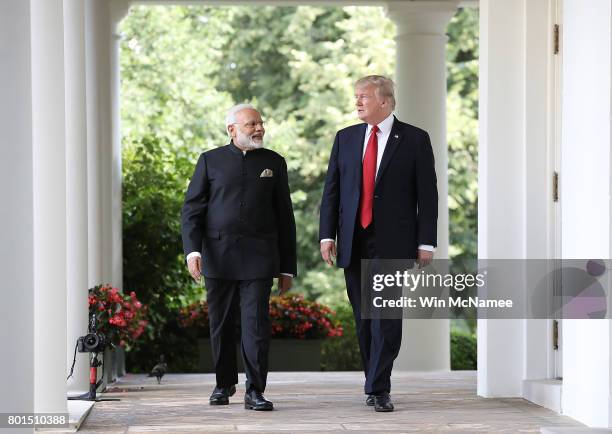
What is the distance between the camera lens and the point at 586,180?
6.50m

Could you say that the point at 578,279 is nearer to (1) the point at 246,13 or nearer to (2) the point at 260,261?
(2) the point at 260,261

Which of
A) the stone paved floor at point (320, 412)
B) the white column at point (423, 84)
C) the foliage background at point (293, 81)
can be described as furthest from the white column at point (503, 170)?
the foliage background at point (293, 81)

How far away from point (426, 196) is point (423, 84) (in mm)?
3948

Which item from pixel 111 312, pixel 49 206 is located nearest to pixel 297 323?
pixel 111 312

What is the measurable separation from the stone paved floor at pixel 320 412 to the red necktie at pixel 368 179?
116 cm

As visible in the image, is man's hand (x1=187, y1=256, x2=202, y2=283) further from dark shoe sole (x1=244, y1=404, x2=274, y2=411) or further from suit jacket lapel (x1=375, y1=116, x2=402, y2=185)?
suit jacket lapel (x1=375, y1=116, x2=402, y2=185)

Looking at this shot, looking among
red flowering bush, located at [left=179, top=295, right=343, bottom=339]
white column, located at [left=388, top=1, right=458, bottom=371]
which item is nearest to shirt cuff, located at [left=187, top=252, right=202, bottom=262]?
A: white column, located at [left=388, top=1, right=458, bottom=371]

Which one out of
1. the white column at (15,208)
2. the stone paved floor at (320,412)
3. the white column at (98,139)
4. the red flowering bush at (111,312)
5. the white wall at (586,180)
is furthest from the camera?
the white column at (98,139)

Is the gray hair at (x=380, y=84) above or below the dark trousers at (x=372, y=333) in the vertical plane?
above

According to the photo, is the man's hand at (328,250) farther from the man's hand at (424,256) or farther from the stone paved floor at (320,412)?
the stone paved floor at (320,412)

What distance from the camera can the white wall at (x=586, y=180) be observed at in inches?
248

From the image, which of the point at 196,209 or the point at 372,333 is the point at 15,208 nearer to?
the point at 196,209

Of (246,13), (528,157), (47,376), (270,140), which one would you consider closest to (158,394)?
(47,376)

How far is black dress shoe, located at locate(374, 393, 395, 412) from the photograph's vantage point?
7.14 m
